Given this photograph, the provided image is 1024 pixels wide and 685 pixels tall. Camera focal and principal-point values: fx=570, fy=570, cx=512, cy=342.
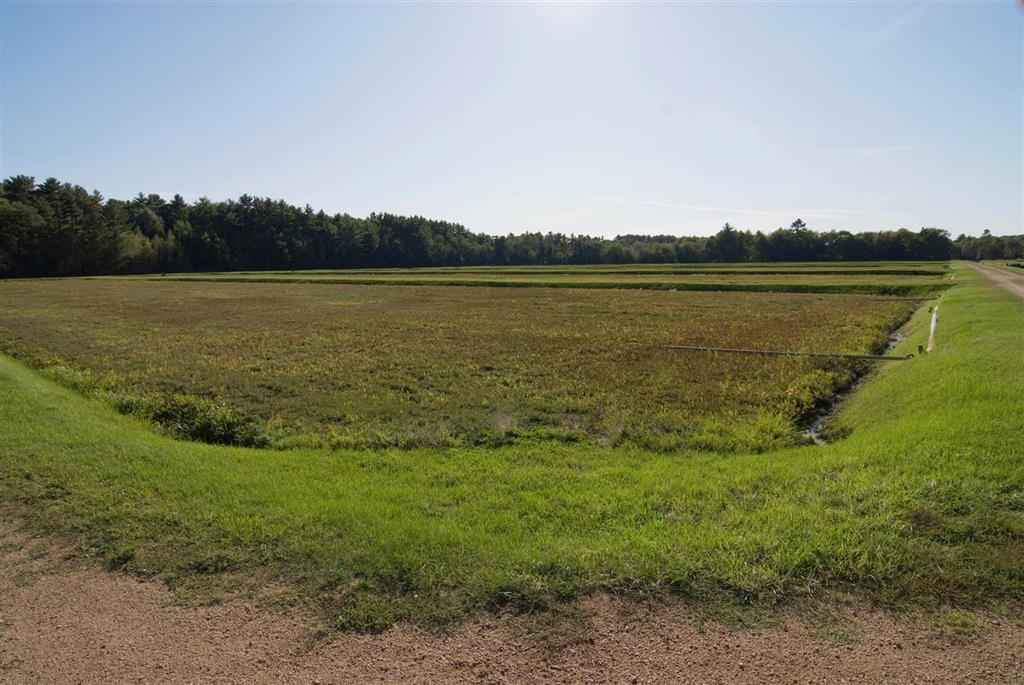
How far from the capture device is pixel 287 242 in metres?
117

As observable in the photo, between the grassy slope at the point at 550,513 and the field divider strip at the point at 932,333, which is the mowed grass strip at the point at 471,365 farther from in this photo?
the field divider strip at the point at 932,333

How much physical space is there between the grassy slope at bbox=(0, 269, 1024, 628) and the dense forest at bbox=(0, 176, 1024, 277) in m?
95.3

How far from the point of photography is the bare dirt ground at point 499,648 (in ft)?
13.8

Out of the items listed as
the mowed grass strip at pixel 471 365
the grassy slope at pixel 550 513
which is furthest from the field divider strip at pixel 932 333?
the grassy slope at pixel 550 513

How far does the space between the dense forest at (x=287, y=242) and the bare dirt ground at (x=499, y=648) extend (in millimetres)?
99363

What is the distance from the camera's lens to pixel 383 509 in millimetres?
6969

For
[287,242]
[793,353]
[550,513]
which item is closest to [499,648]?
[550,513]

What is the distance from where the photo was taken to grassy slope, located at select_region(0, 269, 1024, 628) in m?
5.34

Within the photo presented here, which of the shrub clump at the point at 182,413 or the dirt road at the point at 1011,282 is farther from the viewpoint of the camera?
the dirt road at the point at 1011,282

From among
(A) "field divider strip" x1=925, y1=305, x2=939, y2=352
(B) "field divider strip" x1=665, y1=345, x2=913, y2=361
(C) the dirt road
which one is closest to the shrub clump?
(B) "field divider strip" x1=665, y1=345, x2=913, y2=361

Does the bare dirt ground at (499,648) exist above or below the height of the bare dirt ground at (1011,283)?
below

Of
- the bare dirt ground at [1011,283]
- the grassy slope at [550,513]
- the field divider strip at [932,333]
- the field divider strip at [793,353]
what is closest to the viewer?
the grassy slope at [550,513]

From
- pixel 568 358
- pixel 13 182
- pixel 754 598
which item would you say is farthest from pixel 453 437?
pixel 13 182

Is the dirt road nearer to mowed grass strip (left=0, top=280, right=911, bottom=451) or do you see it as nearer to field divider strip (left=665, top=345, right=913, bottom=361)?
mowed grass strip (left=0, top=280, right=911, bottom=451)
